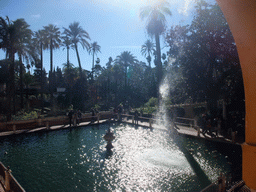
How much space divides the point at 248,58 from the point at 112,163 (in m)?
9.72

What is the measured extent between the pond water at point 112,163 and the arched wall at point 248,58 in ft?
22.2

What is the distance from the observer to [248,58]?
1.71 metres

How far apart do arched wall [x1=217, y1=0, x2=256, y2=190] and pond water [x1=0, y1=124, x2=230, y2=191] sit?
22.2 ft

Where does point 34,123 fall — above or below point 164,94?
below

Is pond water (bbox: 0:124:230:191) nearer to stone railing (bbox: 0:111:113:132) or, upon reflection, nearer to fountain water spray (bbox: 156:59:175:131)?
stone railing (bbox: 0:111:113:132)

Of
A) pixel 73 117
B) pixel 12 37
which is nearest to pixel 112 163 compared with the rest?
pixel 73 117

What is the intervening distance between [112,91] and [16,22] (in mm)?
25724

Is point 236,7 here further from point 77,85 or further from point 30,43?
point 77,85

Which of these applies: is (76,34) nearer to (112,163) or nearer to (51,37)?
(51,37)

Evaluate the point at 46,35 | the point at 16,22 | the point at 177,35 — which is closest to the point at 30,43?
the point at 16,22

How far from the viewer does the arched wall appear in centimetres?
162

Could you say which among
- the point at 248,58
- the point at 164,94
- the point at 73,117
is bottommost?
the point at 73,117

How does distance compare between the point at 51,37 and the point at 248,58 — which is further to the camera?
the point at 51,37

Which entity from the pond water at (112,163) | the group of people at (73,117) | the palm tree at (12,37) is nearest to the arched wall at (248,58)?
the pond water at (112,163)
